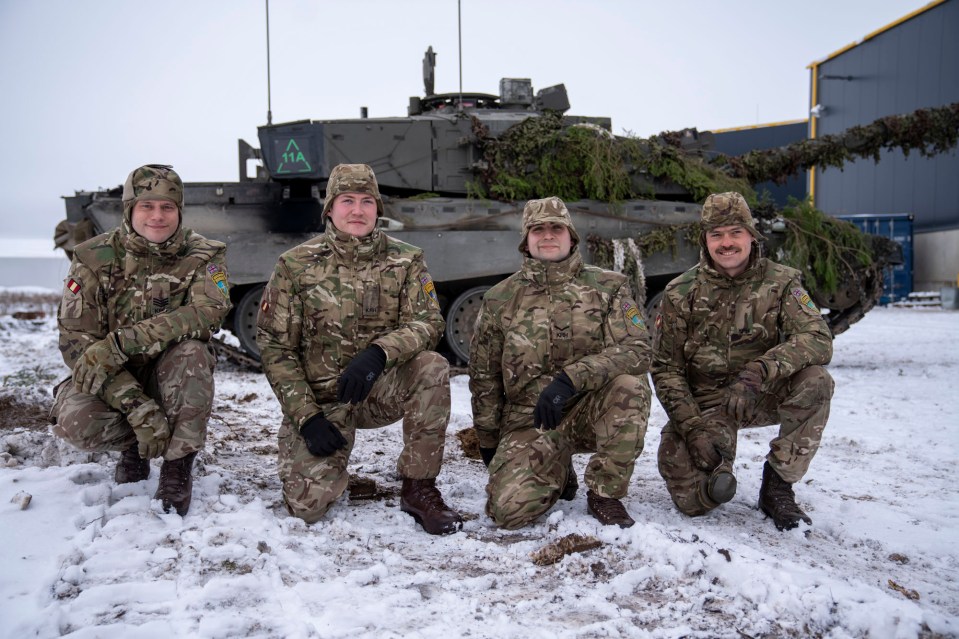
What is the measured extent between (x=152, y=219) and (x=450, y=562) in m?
2.18

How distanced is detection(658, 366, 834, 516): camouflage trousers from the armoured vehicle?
4756 millimetres

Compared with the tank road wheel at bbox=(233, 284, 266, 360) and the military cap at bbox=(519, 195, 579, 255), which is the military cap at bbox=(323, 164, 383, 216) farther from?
the tank road wheel at bbox=(233, 284, 266, 360)

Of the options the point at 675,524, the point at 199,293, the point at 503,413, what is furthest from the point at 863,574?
the point at 199,293

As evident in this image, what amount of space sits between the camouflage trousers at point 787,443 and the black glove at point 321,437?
1.60 meters

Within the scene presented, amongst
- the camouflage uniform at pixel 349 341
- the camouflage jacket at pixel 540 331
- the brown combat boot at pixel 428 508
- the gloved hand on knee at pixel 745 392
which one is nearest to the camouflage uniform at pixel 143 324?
the camouflage uniform at pixel 349 341

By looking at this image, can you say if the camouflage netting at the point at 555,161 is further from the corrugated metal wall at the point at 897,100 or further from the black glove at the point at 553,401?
the corrugated metal wall at the point at 897,100

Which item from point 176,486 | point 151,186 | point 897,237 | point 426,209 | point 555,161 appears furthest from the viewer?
point 897,237

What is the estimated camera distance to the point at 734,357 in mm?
4117

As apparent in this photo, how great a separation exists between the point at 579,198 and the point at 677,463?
5.38m

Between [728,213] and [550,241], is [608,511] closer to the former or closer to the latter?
[550,241]

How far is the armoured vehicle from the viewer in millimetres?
8164

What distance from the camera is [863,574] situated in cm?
306

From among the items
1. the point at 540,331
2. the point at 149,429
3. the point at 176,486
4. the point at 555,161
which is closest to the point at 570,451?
the point at 540,331

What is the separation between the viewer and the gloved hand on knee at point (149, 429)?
3.56 meters
